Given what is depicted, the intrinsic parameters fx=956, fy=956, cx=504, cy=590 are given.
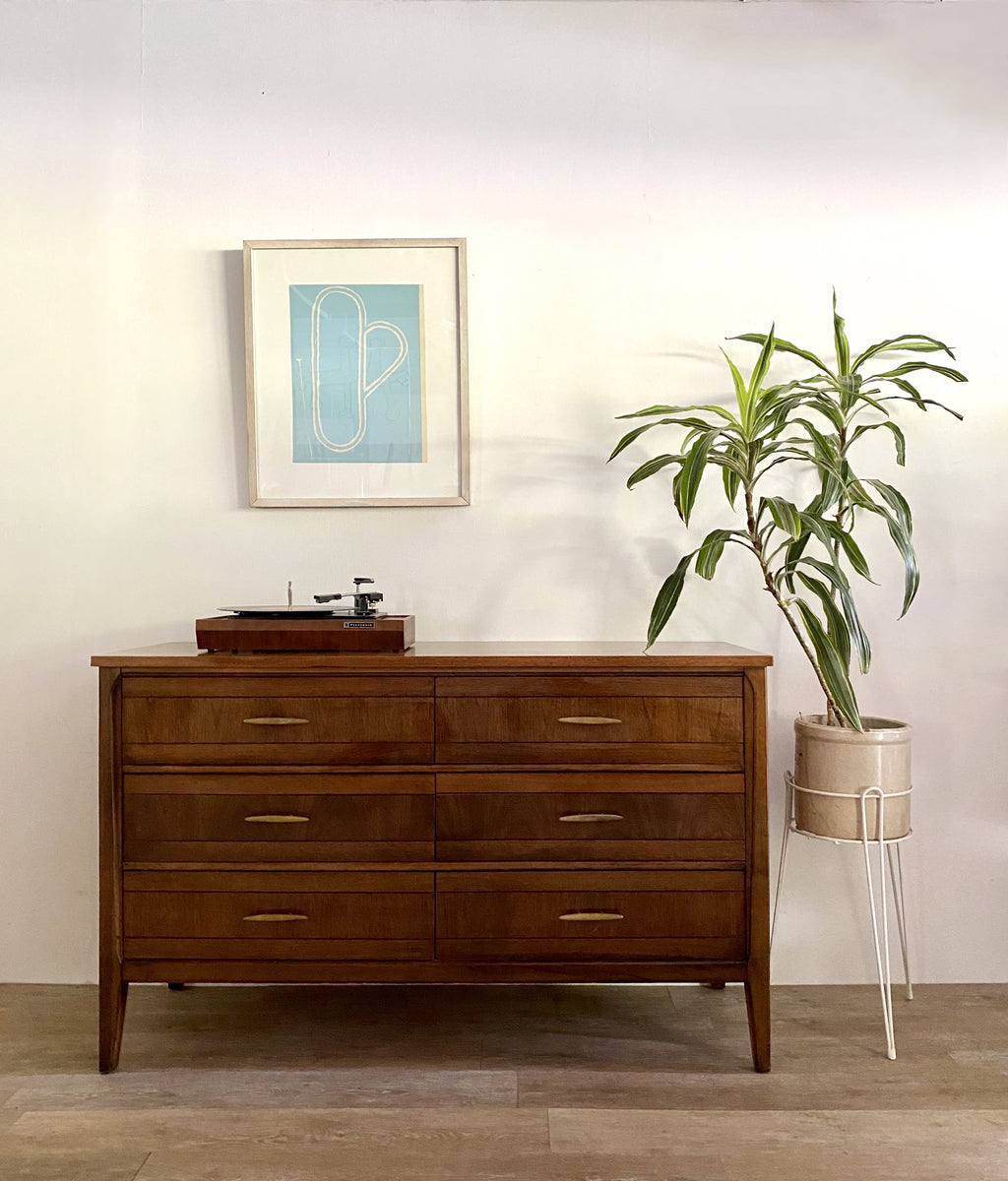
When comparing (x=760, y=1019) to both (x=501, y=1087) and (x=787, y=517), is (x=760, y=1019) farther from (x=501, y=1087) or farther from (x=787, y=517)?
(x=787, y=517)

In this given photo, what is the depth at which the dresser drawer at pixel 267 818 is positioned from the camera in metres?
1.97

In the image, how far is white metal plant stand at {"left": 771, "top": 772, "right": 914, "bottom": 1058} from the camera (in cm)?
205

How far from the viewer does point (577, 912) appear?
77.3 inches

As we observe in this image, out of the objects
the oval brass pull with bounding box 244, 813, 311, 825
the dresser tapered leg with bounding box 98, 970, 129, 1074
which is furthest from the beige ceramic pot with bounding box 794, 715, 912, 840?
the dresser tapered leg with bounding box 98, 970, 129, 1074

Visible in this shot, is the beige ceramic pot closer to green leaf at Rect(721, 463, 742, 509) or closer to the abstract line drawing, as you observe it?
green leaf at Rect(721, 463, 742, 509)

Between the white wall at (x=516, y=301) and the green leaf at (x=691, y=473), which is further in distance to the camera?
the white wall at (x=516, y=301)

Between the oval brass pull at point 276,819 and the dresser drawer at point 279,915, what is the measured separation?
0.34ft

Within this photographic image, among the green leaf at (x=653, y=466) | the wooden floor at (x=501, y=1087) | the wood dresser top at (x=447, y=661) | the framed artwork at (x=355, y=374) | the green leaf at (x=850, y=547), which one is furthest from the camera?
the framed artwork at (x=355, y=374)

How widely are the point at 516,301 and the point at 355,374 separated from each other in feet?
1.48

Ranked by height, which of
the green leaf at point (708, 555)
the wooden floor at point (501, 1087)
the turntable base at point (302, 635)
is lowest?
the wooden floor at point (501, 1087)

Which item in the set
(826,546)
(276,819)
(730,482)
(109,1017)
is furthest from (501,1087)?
(730,482)

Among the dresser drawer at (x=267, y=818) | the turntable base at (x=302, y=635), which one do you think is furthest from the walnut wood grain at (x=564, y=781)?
the turntable base at (x=302, y=635)

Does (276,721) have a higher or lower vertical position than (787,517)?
lower

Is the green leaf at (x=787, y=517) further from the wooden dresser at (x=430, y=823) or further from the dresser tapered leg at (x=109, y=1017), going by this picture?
the dresser tapered leg at (x=109, y=1017)
